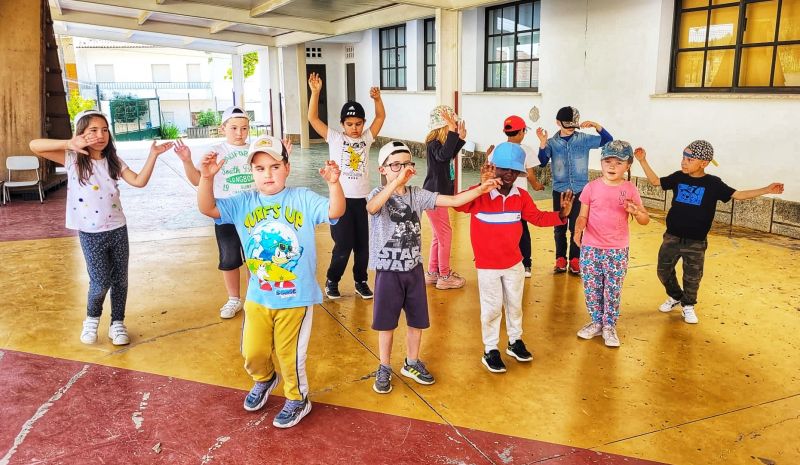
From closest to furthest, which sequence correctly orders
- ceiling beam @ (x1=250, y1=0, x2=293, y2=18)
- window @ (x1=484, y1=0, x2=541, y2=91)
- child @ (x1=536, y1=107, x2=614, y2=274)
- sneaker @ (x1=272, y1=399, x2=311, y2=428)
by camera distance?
sneaker @ (x1=272, y1=399, x2=311, y2=428), child @ (x1=536, y1=107, x2=614, y2=274), window @ (x1=484, y1=0, x2=541, y2=91), ceiling beam @ (x1=250, y1=0, x2=293, y2=18)

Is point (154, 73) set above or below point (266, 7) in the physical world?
above

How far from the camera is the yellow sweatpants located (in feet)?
9.56

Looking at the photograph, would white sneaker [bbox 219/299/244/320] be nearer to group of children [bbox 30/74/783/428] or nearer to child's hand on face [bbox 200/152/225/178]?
group of children [bbox 30/74/783/428]

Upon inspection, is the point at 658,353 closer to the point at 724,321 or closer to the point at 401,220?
the point at 724,321

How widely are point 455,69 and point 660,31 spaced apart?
2.83 meters

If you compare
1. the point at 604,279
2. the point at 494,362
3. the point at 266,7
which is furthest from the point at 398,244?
the point at 266,7

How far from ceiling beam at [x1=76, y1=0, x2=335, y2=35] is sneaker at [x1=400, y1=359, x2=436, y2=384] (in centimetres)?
979

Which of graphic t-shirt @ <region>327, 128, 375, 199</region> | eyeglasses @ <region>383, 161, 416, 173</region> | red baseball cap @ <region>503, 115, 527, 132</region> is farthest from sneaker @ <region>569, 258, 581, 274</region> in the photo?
eyeglasses @ <region>383, 161, 416, 173</region>

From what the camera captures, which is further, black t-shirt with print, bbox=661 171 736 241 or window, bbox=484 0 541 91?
window, bbox=484 0 541 91

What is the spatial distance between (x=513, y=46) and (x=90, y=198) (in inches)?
364

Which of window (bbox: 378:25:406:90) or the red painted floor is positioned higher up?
window (bbox: 378:25:406:90)

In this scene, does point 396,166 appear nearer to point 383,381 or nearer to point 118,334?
point 383,381

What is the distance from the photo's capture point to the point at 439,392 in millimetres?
3398

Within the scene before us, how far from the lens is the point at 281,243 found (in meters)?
2.86
